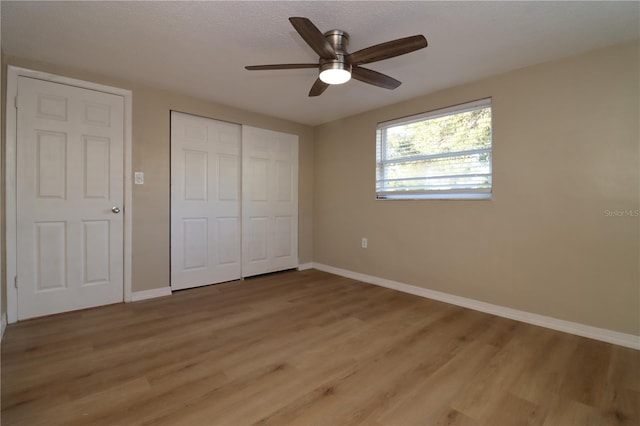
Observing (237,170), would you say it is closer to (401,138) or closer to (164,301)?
(164,301)

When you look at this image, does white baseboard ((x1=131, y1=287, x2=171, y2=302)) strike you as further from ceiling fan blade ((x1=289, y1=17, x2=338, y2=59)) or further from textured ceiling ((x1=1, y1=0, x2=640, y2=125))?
ceiling fan blade ((x1=289, y1=17, x2=338, y2=59))

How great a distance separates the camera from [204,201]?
364cm

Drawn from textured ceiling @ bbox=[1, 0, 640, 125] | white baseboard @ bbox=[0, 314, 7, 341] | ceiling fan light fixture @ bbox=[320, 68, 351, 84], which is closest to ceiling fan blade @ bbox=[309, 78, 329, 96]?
ceiling fan light fixture @ bbox=[320, 68, 351, 84]

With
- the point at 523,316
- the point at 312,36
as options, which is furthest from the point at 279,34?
the point at 523,316

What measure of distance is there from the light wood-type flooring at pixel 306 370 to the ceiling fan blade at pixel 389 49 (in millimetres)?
2018

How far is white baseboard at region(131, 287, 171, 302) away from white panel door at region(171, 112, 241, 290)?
0.11m

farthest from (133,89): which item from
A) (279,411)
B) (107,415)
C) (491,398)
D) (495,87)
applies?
(491,398)

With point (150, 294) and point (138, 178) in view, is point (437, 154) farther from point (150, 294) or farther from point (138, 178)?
point (150, 294)

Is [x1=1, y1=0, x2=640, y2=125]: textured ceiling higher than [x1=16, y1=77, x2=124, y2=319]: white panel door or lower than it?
higher

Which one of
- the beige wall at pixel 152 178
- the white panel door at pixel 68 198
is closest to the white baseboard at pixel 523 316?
the beige wall at pixel 152 178

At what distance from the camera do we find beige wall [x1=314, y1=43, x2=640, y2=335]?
223 cm

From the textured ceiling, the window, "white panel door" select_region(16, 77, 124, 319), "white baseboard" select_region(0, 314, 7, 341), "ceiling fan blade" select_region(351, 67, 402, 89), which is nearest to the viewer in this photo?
the textured ceiling

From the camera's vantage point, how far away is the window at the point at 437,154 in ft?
9.68

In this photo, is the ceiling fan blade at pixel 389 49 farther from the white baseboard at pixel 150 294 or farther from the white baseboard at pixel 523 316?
the white baseboard at pixel 150 294
